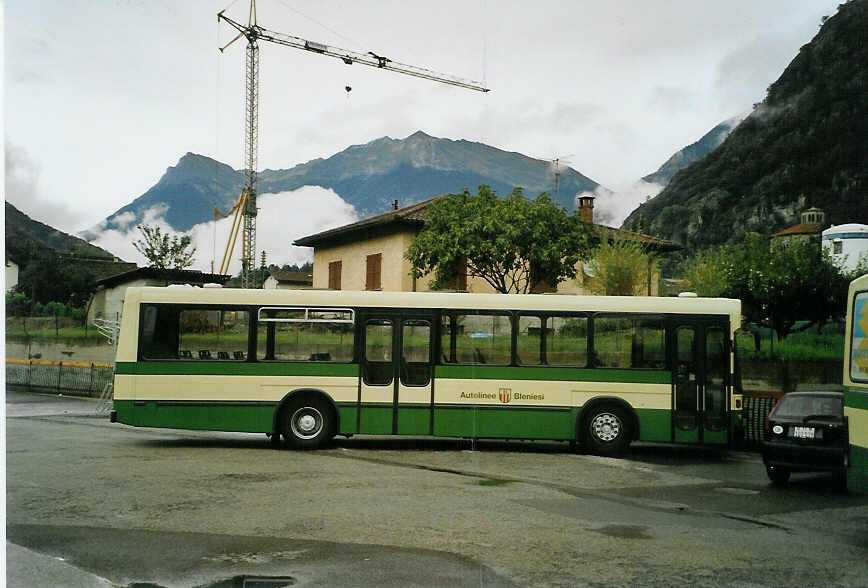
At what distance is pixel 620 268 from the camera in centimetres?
2673

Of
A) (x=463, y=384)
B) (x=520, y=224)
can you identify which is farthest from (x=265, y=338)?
(x=520, y=224)

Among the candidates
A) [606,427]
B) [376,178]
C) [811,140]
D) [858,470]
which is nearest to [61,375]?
[376,178]

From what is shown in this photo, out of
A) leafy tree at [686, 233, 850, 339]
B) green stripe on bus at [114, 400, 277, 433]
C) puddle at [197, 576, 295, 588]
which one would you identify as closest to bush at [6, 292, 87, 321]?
green stripe on bus at [114, 400, 277, 433]

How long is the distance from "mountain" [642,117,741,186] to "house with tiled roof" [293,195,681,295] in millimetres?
10577

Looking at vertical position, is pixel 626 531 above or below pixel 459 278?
below

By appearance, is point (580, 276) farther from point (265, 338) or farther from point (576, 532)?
point (576, 532)

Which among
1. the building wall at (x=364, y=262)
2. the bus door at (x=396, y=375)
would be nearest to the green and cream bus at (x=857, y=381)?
the bus door at (x=396, y=375)

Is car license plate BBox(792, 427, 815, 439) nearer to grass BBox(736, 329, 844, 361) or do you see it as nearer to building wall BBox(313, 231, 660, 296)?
grass BBox(736, 329, 844, 361)

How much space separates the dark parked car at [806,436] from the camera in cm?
1025

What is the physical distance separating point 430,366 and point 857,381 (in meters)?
7.14

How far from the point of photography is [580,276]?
27938 mm

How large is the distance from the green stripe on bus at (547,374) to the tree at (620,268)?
13.2 meters

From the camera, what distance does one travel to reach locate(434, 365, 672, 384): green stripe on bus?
44.3 ft

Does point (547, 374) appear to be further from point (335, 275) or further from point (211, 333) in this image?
point (335, 275)
